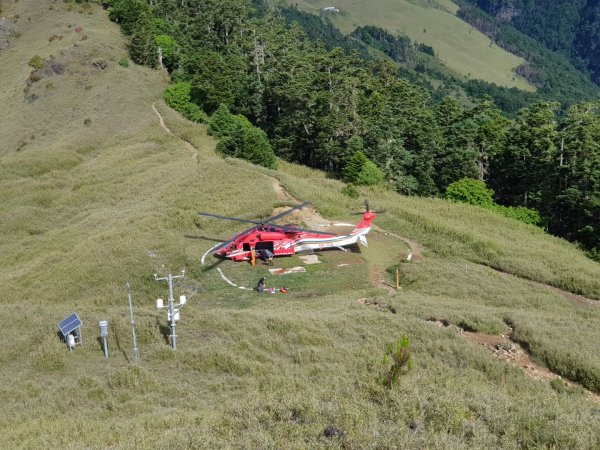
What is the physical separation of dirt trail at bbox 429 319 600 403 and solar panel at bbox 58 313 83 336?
15.3 metres

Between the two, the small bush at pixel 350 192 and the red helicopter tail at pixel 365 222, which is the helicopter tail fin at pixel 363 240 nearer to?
the red helicopter tail at pixel 365 222

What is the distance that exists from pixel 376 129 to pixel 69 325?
53789 mm

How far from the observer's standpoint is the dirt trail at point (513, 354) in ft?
70.5

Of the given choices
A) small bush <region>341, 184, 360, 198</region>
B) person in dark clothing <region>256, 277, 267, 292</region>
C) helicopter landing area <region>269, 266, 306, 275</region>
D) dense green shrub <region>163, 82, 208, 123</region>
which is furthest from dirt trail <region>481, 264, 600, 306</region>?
dense green shrub <region>163, 82, 208, 123</region>

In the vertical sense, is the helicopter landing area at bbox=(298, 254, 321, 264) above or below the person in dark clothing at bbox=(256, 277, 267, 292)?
above

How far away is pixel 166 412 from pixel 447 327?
1332 cm

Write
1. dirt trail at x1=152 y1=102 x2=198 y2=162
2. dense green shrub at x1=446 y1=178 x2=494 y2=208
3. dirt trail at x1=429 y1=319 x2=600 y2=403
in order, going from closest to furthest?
dirt trail at x1=429 y1=319 x2=600 y2=403
dirt trail at x1=152 y1=102 x2=198 y2=162
dense green shrub at x1=446 y1=178 x2=494 y2=208

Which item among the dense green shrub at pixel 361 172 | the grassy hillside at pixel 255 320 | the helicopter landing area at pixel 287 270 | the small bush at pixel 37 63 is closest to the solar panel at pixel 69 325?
the grassy hillside at pixel 255 320

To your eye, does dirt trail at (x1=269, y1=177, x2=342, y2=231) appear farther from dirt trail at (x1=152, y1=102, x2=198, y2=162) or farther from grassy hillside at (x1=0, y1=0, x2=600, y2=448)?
dirt trail at (x1=152, y1=102, x2=198, y2=162)

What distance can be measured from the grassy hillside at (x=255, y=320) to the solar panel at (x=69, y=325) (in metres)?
0.73

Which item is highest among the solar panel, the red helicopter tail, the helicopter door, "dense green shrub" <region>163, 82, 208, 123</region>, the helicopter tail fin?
the red helicopter tail

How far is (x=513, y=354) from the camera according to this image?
75.4ft

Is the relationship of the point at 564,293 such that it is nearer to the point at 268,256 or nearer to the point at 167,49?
the point at 268,256

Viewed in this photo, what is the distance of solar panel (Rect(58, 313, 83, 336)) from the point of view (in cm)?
2127
